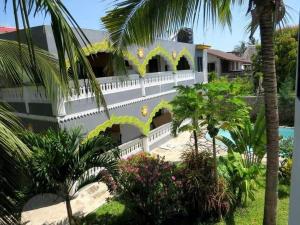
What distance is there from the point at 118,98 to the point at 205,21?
9341 mm

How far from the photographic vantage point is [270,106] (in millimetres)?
5863

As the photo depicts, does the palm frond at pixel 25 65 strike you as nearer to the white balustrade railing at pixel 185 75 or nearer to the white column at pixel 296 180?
the white column at pixel 296 180

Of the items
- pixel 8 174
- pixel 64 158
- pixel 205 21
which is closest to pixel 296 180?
pixel 8 174

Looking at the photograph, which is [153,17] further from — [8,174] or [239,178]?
[239,178]

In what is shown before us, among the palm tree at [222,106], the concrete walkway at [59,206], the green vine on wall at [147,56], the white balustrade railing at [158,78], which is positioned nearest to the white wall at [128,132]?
the white balustrade railing at [158,78]

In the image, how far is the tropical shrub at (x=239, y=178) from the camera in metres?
8.83

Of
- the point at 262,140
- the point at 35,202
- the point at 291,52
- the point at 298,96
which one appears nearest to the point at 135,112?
the point at 35,202

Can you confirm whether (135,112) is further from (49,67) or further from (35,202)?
(49,67)

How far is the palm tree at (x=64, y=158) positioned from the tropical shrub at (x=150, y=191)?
0.84 m

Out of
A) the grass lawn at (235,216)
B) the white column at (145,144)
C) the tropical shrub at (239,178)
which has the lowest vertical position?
the grass lawn at (235,216)

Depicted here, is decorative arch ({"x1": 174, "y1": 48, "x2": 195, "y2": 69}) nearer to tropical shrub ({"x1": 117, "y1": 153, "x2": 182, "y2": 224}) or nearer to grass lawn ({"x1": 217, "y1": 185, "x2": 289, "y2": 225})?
grass lawn ({"x1": 217, "y1": 185, "x2": 289, "y2": 225})

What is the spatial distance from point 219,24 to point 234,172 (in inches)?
192

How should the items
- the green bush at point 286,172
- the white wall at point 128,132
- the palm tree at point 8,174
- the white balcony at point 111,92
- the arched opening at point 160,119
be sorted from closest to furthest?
1. the palm tree at point 8,174
2. the green bush at point 286,172
3. the white balcony at point 111,92
4. the white wall at point 128,132
5. the arched opening at point 160,119

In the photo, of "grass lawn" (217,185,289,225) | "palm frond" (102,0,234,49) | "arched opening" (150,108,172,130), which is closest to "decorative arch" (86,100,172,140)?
"arched opening" (150,108,172,130)
